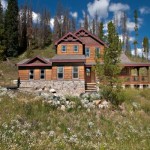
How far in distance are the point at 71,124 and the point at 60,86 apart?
52.6 ft

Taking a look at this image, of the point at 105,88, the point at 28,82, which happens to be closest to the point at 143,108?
the point at 105,88

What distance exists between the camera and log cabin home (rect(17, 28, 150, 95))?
3291cm

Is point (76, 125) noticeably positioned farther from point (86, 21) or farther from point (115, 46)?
point (86, 21)

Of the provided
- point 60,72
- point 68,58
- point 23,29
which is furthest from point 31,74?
point 23,29

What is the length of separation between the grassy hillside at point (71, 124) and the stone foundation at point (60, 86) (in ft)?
30.9

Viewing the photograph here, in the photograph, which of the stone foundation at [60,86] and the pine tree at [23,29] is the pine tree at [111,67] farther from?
the pine tree at [23,29]

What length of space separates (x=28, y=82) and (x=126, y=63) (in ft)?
46.2

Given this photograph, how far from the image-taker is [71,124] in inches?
676

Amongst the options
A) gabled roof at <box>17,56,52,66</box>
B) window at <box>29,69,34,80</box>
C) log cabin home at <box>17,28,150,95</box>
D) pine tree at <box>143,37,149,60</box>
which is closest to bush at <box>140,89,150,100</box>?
log cabin home at <box>17,28,150,95</box>

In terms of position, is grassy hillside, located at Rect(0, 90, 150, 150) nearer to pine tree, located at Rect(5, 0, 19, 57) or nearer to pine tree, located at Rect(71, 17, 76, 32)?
pine tree, located at Rect(5, 0, 19, 57)

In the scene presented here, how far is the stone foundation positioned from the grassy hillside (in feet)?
30.9

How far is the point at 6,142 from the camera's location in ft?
32.2

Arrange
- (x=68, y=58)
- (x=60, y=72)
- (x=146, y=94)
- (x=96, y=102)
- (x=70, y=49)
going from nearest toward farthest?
(x=96, y=102) < (x=146, y=94) < (x=60, y=72) < (x=68, y=58) < (x=70, y=49)

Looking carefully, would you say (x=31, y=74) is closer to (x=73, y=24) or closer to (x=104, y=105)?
(x=104, y=105)
